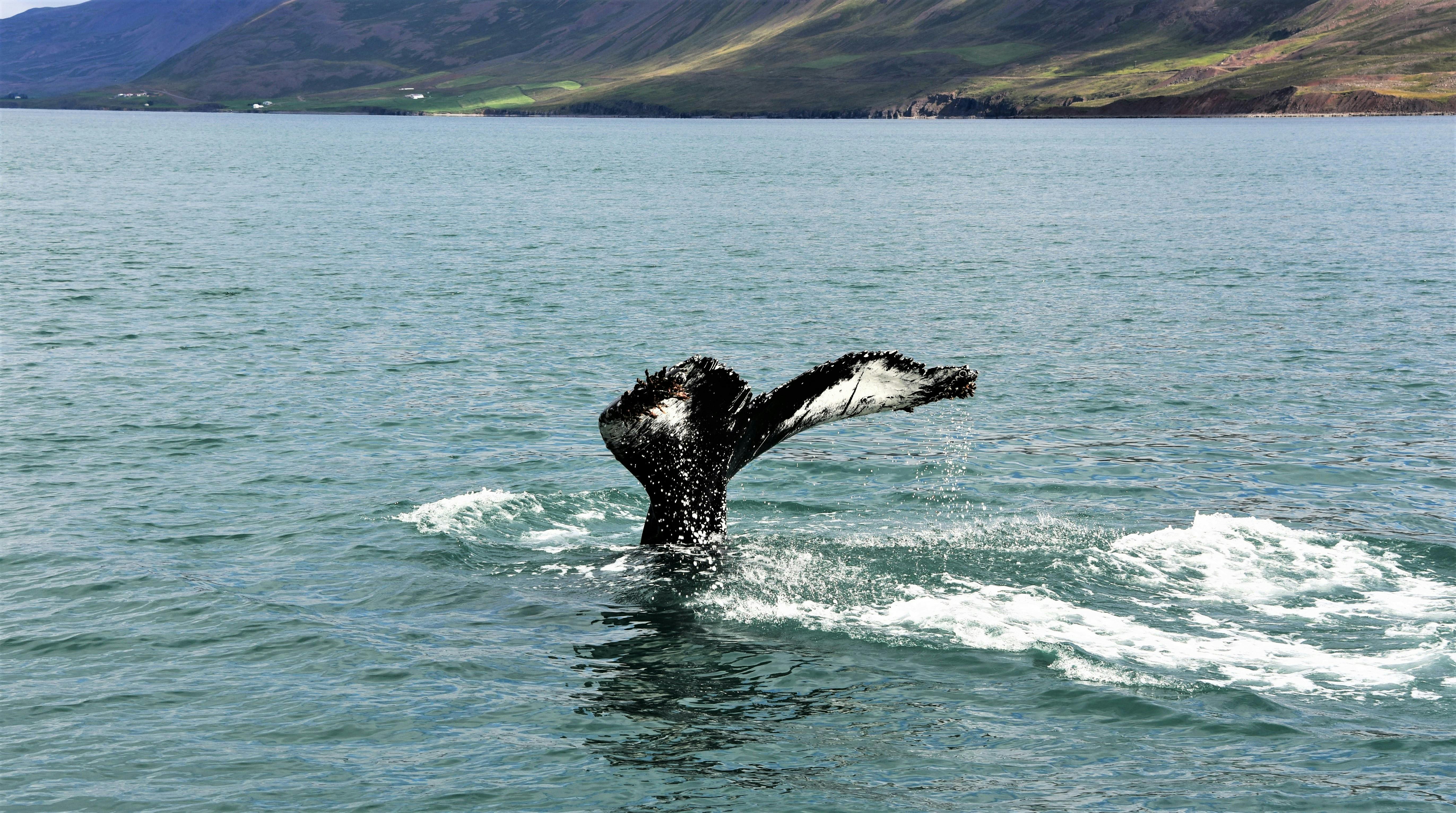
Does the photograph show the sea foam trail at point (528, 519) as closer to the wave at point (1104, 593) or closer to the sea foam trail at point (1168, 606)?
the wave at point (1104, 593)

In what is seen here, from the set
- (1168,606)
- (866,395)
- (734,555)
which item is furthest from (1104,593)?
(734,555)

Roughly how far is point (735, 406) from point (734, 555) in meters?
2.74

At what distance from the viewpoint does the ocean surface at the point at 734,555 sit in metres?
10.5

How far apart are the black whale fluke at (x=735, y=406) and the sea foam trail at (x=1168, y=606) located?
5.17ft

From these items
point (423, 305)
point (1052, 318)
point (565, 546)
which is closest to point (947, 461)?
point (565, 546)

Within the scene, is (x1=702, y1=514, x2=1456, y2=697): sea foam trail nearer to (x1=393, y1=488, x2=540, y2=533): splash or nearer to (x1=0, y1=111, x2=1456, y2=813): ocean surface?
(x1=0, y1=111, x2=1456, y2=813): ocean surface

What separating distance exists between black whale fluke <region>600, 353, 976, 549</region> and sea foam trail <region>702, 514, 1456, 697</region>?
1576 millimetres

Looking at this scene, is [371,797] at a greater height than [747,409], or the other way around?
[747,409]

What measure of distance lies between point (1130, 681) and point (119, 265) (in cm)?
4111

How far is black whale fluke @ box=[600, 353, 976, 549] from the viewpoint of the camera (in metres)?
12.2

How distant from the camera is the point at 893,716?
11219 mm

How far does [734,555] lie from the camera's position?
14812 mm

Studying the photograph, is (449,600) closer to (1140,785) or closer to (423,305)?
(1140,785)

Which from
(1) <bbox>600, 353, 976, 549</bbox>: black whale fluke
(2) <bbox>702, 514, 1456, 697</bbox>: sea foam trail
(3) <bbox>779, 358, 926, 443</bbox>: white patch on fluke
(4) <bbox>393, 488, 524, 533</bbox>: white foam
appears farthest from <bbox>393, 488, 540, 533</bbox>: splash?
(3) <bbox>779, 358, 926, 443</bbox>: white patch on fluke
